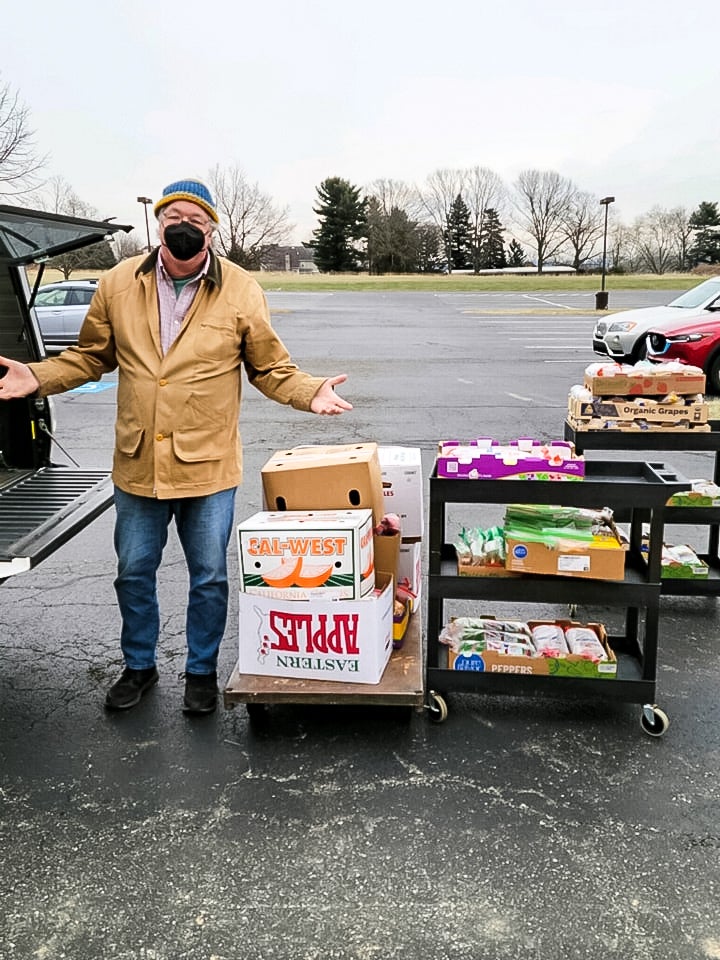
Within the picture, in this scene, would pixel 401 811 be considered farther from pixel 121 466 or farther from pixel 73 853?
pixel 121 466

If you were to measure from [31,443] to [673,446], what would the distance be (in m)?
3.80

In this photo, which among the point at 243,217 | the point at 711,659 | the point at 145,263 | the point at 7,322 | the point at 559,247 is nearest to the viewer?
the point at 145,263

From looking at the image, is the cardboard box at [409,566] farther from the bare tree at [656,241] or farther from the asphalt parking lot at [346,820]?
the bare tree at [656,241]

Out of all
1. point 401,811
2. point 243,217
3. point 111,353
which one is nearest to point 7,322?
point 111,353

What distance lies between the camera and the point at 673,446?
4461 millimetres

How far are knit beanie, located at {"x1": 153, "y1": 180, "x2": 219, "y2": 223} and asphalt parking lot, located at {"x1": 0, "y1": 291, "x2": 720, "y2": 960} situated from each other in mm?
2135

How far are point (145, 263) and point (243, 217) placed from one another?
3188 inches

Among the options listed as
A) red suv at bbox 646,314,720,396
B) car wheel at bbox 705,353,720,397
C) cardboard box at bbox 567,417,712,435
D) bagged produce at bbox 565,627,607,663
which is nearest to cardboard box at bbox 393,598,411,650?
bagged produce at bbox 565,627,607,663

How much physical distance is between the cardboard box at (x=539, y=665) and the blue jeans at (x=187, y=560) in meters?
1.09

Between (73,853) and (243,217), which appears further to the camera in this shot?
(243,217)

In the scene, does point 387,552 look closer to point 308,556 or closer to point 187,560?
point 308,556

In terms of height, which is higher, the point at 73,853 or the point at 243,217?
the point at 243,217

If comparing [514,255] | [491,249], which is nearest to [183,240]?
[491,249]

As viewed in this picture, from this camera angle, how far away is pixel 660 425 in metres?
4.48
